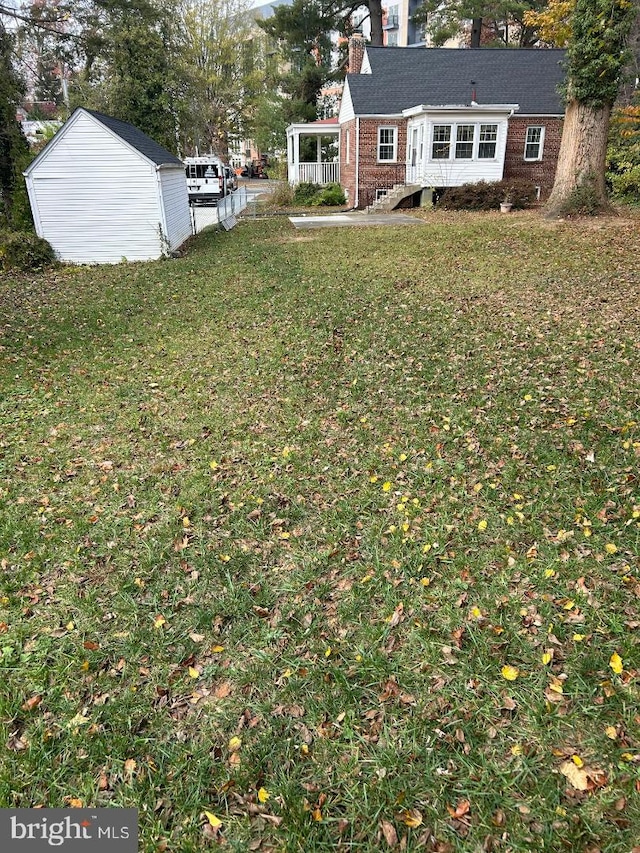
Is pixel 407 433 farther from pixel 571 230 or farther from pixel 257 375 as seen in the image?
pixel 571 230

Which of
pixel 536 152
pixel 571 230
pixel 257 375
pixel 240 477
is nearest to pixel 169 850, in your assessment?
pixel 240 477

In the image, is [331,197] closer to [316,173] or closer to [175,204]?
[316,173]

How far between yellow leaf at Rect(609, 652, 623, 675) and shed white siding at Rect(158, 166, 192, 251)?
566 inches

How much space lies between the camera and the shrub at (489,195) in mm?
20156

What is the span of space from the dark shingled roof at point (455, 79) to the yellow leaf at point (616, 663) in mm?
24478

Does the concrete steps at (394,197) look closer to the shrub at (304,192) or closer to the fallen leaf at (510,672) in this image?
the shrub at (304,192)

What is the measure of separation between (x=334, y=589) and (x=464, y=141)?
22535 millimetres

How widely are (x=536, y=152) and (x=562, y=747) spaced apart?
25.7 metres

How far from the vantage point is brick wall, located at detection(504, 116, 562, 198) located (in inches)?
913

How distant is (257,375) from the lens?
703 centimetres

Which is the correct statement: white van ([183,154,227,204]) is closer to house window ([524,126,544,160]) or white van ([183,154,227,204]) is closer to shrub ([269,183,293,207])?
shrub ([269,183,293,207])

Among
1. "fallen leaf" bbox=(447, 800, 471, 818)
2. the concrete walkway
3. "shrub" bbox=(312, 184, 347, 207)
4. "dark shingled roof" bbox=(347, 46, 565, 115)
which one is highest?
"dark shingled roof" bbox=(347, 46, 565, 115)

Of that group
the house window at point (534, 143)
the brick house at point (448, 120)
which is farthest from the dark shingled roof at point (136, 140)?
the house window at point (534, 143)

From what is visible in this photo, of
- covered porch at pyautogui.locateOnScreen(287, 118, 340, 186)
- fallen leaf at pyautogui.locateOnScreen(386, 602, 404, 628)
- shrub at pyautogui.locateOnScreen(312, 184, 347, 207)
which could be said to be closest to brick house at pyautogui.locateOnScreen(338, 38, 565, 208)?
shrub at pyautogui.locateOnScreen(312, 184, 347, 207)
